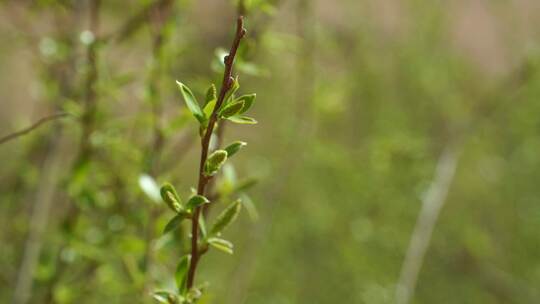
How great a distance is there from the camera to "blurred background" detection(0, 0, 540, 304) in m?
1.22

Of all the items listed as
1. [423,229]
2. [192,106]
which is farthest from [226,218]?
[423,229]

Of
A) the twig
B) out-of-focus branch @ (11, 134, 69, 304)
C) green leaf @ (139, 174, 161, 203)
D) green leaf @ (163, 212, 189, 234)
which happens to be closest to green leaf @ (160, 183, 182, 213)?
green leaf @ (163, 212, 189, 234)

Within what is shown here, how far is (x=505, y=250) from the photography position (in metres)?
2.35

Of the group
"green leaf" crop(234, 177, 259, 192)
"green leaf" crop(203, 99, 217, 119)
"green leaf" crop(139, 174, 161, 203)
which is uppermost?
"green leaf" crop(234, 177, 259, 192)

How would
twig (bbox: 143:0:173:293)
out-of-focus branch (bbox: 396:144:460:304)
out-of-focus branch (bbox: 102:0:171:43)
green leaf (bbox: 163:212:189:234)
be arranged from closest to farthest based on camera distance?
green leaf (bbox: 163:212:189:234)
twig (bbox: 143:0:173:293)
out-of-focus branch (bbox: 102:0:171:43)
out-of-focus branch (bbox: 396:144:460:304)

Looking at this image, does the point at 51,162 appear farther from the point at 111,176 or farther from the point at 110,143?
the point at 110,143

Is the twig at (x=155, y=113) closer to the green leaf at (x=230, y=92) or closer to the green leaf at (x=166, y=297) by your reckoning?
the green leaf at (x=166, y=297)

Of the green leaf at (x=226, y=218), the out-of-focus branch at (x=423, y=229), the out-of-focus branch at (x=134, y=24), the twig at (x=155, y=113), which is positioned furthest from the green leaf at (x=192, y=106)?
the out-of-focus branch at (x=423, y=229)

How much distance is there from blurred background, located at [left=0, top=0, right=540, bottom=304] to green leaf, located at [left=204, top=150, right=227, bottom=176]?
0.56m

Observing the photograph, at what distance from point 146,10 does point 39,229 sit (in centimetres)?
47

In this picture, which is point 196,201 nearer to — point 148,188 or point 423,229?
point 148,188

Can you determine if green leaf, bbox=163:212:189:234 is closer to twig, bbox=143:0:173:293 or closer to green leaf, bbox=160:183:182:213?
green leaf, bbox=160:183:182:213

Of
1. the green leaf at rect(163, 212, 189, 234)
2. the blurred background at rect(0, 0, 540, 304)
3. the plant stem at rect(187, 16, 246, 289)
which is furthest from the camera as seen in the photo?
the blurred background at rect(0, 0, 540, 304)

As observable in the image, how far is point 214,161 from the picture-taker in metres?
0.50
